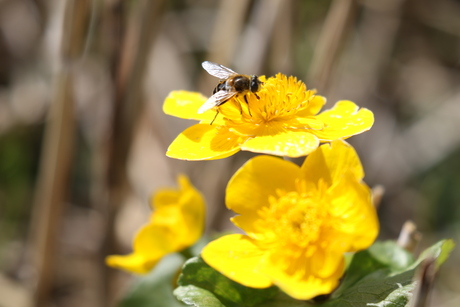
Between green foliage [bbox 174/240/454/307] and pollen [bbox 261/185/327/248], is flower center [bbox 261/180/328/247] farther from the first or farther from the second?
green foliage [bbox 174/240/454/307]

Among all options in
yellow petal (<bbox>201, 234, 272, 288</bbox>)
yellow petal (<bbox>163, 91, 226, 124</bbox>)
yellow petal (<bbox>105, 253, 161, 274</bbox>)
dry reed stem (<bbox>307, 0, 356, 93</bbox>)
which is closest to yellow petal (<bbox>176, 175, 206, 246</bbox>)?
yellow petal (<bbox>105, 253, 161, 274</bbox>)

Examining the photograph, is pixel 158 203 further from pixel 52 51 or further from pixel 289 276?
pixel 52 51

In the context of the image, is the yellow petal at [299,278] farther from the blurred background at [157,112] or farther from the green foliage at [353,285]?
the blurred background at [157,112]

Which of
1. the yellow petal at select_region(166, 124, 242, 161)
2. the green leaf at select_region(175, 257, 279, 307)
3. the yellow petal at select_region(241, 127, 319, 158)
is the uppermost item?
the yellow petal at select_region(241, 127, 319, 158)

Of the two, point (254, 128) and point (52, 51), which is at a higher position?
point (254, 128)

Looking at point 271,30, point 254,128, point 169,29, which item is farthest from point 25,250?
point 254,128

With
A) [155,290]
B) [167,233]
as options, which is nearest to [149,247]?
[167,233]
